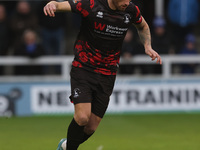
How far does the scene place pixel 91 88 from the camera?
692 centimetres

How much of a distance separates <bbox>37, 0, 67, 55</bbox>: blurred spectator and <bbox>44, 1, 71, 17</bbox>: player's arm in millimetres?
7131

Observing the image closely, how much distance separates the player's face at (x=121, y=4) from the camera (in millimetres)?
6645

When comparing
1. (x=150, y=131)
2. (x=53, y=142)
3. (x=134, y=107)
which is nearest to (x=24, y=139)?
(x=53, y=142)

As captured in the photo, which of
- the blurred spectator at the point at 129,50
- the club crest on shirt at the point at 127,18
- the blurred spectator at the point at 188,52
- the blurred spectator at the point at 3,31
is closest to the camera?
the club crest on shirt at the point at 127,18

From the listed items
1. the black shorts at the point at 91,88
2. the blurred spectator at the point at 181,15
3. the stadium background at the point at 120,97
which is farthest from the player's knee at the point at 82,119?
the blurred spectator at the point at 181,15

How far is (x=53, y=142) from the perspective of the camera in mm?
9102

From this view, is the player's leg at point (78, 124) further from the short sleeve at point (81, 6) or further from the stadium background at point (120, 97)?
the stadium background at point (120, 97)

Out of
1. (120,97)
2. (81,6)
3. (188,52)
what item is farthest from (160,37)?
(81,6)

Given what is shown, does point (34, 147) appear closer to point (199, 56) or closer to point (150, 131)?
point (150, 131)

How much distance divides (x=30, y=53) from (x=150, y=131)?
4166 mm

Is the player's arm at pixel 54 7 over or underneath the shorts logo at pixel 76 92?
over

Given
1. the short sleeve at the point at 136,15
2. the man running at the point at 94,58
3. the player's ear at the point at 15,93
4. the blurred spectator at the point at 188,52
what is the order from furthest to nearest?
the blurred spectator at the point at 188,52 < the player's ear at the point at 15,93 < the short sleeve at the point at 136,15 < the man running at the point at 94,58

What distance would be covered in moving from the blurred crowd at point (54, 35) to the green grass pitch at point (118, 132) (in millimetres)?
1628

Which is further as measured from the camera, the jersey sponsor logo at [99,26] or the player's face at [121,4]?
the jersey sponsor logo at [99,26]
